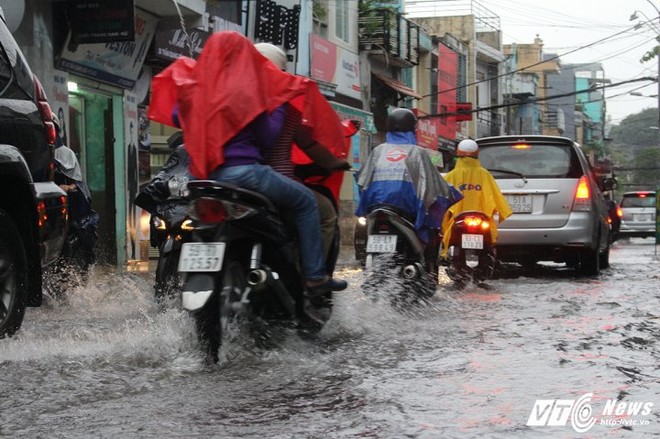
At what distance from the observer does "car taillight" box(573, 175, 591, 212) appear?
12.5m

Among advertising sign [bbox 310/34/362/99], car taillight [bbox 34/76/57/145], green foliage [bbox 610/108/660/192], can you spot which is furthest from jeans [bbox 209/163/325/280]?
green foliage [bbox 610/108/660/192]

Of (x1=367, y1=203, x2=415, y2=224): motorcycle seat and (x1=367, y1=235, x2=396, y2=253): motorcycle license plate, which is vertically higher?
(x1=367, y1=203, x2=415, y2=224): motorcycle seat

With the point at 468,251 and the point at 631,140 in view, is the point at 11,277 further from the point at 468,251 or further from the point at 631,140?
the point at 631,140

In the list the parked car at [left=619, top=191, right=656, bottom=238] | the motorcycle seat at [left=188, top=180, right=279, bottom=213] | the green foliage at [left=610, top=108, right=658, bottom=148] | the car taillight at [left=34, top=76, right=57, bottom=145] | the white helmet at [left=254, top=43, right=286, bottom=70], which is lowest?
the parked car at [left=619, top=191, right=656, bottom=238]

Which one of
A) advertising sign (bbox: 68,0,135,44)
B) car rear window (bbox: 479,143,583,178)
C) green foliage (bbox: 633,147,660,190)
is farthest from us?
green foliage (bbox: 633,147,660,190)

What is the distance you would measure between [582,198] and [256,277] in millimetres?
7840

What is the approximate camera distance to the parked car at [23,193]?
5.85 meters

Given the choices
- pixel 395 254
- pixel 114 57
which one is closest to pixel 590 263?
pixel 395 254

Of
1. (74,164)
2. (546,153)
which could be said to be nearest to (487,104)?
(546,153)

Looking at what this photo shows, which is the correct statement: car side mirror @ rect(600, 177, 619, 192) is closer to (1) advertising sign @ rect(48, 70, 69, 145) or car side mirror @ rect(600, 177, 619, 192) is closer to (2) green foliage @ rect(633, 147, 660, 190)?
(1) advertising sign @ rect(48, 70, 69, 145)

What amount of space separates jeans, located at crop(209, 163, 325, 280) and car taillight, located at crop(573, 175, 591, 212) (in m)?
7.28

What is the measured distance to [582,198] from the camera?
12.5 meters

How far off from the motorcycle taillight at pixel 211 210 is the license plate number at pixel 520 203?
25.7ft

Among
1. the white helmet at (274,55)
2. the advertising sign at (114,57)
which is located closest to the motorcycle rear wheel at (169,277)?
the white helmet at (274,55)
